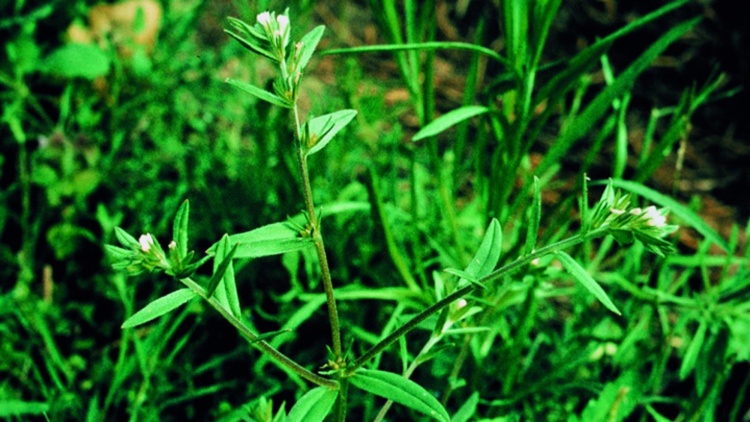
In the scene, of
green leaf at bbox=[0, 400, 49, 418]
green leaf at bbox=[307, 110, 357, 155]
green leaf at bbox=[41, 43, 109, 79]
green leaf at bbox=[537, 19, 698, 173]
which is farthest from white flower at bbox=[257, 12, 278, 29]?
green leaf at bbox=[41, 43, 109, 79]

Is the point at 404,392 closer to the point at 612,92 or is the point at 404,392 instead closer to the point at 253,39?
the point at 253,39

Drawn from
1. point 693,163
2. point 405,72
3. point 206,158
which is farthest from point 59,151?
point 693,163

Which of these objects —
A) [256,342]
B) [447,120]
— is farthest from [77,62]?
[256,342]

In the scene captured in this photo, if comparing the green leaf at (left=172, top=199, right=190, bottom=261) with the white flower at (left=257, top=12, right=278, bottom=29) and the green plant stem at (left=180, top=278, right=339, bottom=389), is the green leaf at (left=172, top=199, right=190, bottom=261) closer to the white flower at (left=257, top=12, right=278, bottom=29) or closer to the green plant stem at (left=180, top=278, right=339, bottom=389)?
the green plant stem at (left=180, top=278, right=339, bottom=389)

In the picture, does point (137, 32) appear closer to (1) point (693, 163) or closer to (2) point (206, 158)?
(2) point (206, 158)

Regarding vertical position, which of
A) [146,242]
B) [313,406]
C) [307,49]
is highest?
[307,49]

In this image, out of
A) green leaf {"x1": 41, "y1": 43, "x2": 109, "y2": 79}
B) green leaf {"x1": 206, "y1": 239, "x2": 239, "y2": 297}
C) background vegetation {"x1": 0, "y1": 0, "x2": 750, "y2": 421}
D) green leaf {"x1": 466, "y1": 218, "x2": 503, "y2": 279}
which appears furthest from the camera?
green leaf {"x1": 41, "y1": 43, "x2": 109, "y2": 79}
